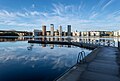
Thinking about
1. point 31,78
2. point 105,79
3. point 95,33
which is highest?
point 95,33

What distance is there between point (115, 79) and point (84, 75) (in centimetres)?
168

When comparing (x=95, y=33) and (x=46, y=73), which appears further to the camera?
(x=95, y=33)

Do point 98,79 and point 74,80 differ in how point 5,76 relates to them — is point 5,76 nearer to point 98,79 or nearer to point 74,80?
point 74,80

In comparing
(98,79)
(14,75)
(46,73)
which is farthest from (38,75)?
(98,79)

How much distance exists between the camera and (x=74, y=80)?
295 inches

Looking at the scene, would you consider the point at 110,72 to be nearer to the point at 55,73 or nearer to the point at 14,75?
the point at 55,73

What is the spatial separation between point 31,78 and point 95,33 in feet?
599

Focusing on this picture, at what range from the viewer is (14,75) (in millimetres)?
12773

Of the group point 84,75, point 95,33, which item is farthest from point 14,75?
point 95,33

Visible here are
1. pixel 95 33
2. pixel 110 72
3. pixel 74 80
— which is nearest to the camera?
pixel 74 80

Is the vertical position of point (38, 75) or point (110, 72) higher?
point (110, 72)

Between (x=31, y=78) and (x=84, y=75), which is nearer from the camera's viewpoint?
(x=84, y=75)

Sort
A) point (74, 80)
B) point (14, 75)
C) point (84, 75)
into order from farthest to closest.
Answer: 1. point (14, 75)
2. point (84, 75)
3. point (74, 80)

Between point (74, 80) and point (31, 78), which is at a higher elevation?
point (74, 80)
